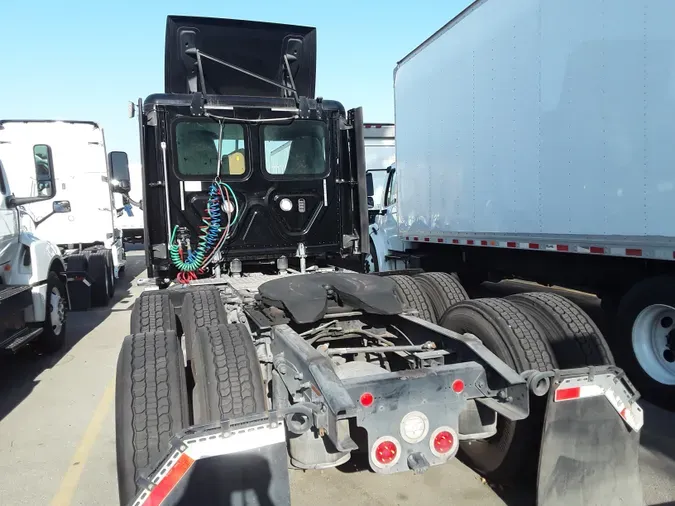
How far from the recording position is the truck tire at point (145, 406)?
2424 mm

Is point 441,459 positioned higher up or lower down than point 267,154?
lower down

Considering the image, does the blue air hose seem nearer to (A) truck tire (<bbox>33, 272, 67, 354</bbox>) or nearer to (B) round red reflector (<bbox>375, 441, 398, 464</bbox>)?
(A) truck tire (<bbox>33, 272, 67, 354</bbox>)

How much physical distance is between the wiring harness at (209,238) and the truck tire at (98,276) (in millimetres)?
5382

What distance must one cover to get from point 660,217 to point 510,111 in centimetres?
214

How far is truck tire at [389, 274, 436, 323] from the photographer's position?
15.1ft

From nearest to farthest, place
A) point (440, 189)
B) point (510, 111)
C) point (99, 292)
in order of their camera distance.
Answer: point (510, 111)
point (440, 189)
point (99, 292)

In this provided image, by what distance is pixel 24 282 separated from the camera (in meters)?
5.92

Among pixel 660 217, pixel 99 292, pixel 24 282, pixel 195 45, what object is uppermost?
pixel 195 45

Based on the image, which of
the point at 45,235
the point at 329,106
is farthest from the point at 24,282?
the point at 45,235

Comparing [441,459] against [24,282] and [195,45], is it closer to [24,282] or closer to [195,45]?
[195,45]

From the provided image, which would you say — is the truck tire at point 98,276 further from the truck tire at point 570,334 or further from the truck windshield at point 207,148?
the truck tire at point 570,334

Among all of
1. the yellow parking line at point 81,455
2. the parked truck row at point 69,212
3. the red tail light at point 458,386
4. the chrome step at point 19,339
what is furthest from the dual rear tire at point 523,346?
the parked truck row at point 69,212

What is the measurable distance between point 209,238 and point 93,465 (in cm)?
219

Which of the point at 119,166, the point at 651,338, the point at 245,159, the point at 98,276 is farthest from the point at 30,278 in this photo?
the point at 651,338
